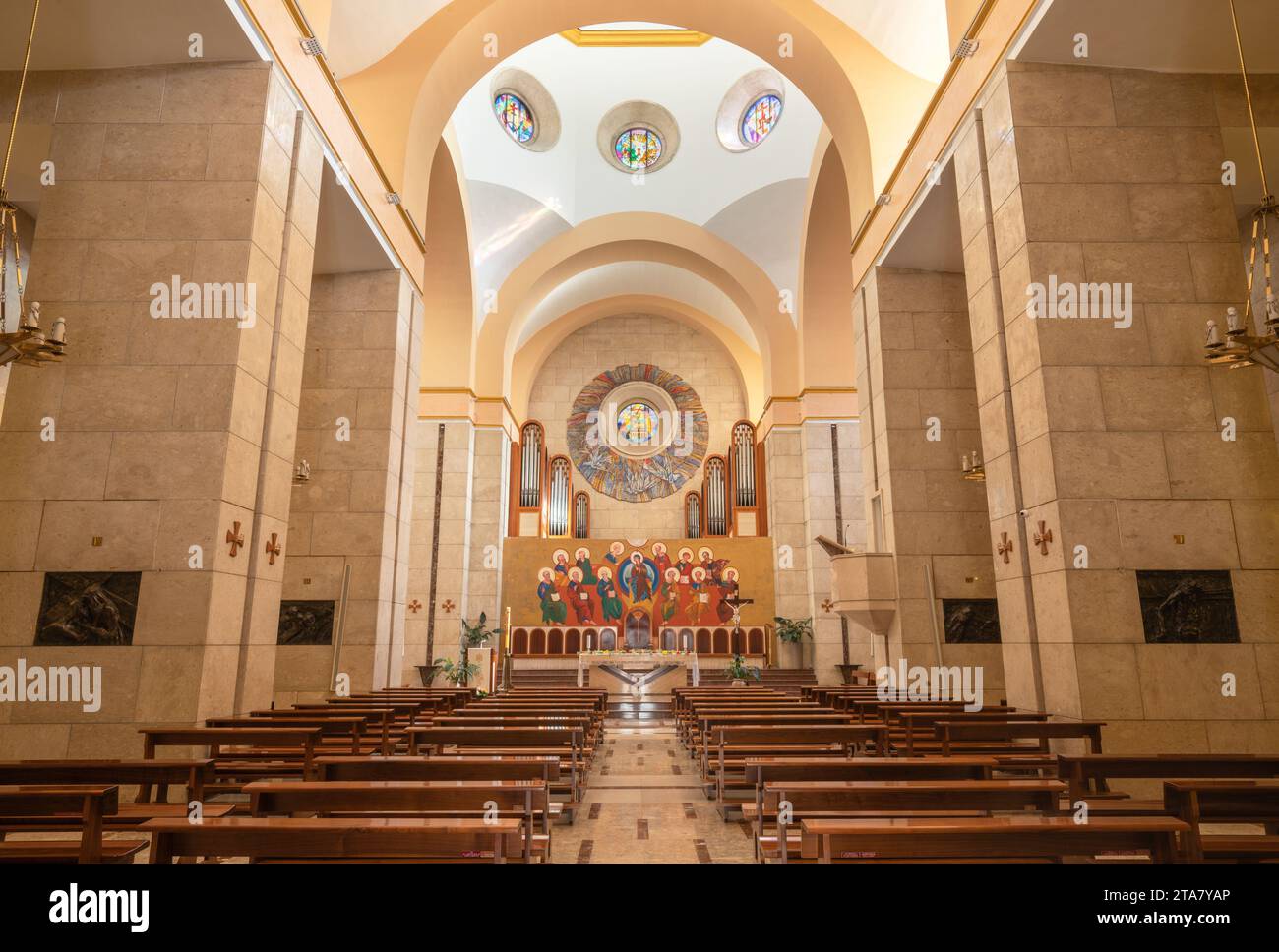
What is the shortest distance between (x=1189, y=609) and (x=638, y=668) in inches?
386

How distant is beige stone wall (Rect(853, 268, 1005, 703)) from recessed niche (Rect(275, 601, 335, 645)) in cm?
634

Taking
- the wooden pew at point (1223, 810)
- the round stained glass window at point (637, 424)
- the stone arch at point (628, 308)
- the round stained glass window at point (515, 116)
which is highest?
the round stained glass window at point (515, 116)

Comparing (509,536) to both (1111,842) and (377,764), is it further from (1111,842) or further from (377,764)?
(1111,842)

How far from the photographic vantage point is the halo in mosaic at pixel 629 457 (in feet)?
68.9

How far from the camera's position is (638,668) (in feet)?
46.1

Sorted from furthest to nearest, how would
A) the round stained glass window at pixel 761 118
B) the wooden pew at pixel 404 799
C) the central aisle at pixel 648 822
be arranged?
1. the round stained glass window at pixel 761 118
2. the central aisle at pixel 648 822
3. the wooden pew at pixel 404 799

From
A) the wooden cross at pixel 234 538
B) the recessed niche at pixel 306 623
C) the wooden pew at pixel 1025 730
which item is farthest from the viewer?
the recessed niche at pixel 306 623

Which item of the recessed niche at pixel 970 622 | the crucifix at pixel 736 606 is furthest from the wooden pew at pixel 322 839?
→ the crucifix at pixel 736 606

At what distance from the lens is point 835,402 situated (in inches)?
603

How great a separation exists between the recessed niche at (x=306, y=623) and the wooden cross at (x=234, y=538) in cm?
311

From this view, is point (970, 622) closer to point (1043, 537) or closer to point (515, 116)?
point (1043, 537)

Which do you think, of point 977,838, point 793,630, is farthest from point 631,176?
point 977,838

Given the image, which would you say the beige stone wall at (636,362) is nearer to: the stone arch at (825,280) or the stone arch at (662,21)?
the stone arch at (825,280)

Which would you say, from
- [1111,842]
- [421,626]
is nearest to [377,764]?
[1111,842]
